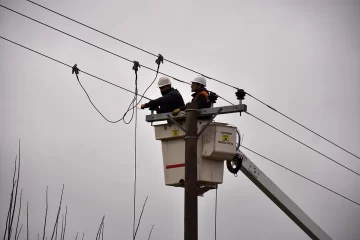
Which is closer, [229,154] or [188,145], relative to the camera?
[188,145]

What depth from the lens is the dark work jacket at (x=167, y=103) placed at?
36.8 feet

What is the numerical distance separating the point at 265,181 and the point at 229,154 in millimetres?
4257

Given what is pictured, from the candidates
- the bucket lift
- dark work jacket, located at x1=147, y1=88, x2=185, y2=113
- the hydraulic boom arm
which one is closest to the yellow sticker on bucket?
the bucket lift

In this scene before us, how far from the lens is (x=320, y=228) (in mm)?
16141

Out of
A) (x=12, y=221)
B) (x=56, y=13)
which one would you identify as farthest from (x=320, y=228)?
(x=12, y=221)

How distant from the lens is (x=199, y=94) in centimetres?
1101

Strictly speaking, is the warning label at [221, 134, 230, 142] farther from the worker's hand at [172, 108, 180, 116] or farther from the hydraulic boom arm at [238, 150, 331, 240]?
the hydraulic boom arm at [238, 150, 331, 240]

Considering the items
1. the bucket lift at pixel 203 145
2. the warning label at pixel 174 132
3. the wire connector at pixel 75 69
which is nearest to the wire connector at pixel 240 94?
the bucket lift at pixel 203 145

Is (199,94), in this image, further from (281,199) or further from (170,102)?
(281,199)

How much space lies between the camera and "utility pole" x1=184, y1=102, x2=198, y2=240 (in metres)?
9.71

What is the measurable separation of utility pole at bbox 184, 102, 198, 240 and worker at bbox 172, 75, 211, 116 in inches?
20.2

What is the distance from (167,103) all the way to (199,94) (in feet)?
1.94

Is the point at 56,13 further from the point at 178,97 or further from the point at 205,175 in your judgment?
the point at 205,175

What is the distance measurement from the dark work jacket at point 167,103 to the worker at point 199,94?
0.89 ft
